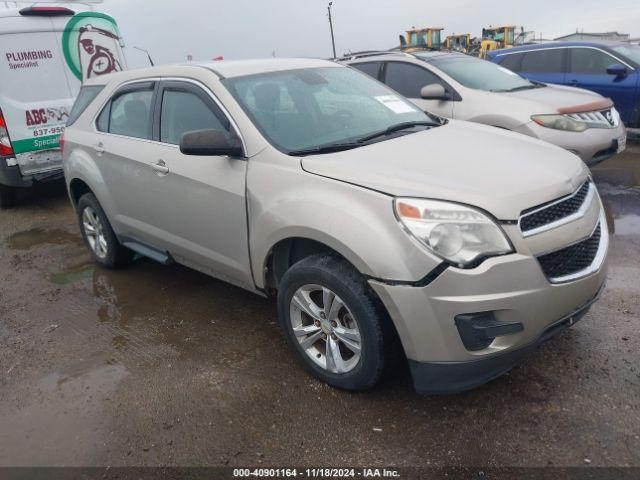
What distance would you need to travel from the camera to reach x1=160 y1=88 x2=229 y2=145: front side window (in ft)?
11.4

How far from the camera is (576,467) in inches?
91.1

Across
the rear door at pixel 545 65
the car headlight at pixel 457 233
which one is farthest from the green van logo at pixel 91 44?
the car headlight at pixel 457 233

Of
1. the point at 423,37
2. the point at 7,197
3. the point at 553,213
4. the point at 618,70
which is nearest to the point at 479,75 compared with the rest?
the point at 618,70

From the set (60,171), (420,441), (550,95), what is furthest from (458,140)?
(60,171)

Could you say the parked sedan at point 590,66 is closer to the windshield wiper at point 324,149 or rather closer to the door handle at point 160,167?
the windshield wiper at point 324,149

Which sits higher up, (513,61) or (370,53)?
(370,53)

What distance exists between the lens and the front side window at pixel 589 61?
27.7ft

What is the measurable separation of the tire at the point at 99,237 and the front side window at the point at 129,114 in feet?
2.40

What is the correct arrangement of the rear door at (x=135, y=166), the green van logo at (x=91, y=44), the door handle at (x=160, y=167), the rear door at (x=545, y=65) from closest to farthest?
1. the door handle at (x=160, y=167)
2. the rear door at (x=135, y=166)
3. the green van logo at (x=91, y=44)
4. the rear door at (x=545, y=65)

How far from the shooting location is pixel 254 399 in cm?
297

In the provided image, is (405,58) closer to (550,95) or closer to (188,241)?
(550,95)

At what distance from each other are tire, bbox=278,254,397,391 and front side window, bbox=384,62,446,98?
4.50 meters

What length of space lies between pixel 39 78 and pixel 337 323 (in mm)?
6421

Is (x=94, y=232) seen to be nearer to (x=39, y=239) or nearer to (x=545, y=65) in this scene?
(x=39, y=239)
